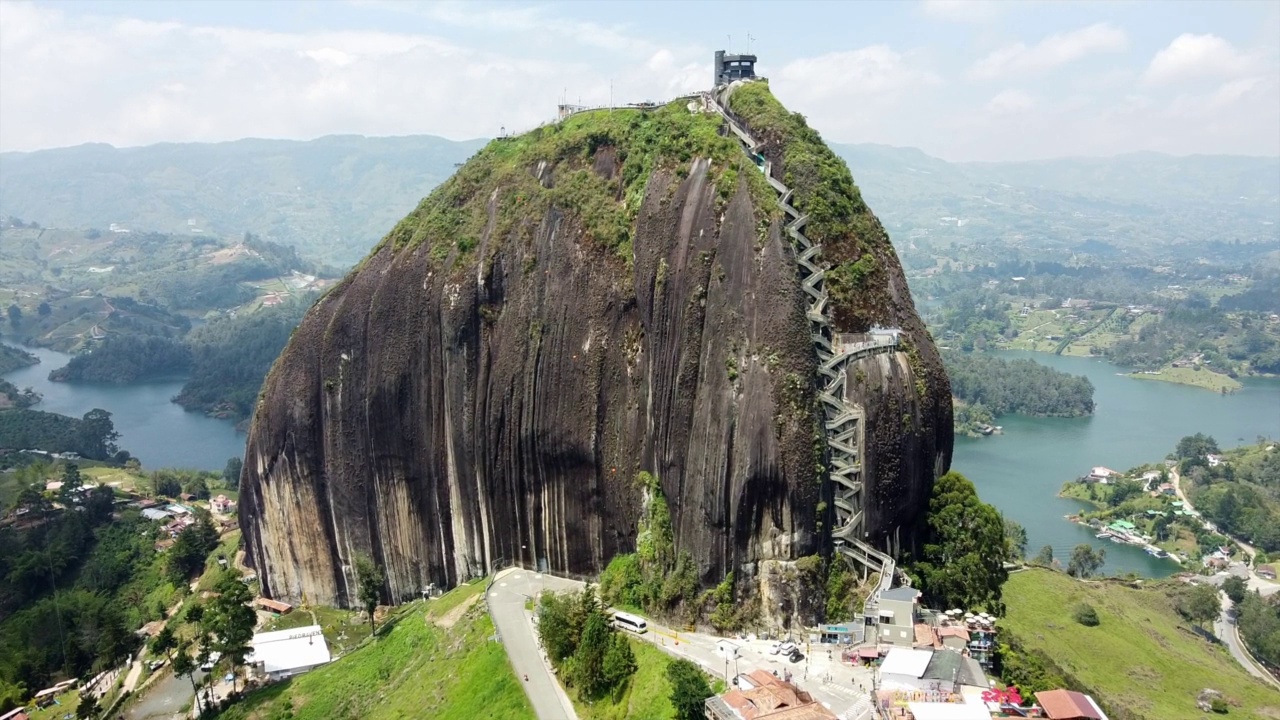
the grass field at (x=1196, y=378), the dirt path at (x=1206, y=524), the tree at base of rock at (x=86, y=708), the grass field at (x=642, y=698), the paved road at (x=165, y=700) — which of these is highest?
the grass field at (x=642, y=698)

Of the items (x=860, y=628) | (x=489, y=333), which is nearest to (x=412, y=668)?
(x=489, y=333)

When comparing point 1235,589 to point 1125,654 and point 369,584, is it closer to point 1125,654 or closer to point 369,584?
point 1125,654

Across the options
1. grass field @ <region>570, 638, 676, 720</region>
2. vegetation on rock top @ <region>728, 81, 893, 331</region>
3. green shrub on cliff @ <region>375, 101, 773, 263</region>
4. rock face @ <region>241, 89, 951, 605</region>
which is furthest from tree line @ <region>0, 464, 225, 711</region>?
vegetation on rock top @ <region>728, 81, 893, 331</region>

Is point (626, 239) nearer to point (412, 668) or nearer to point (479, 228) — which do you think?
point (479, 228)

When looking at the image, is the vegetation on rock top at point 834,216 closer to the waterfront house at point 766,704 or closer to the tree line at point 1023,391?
the waterfront house at point 766,704

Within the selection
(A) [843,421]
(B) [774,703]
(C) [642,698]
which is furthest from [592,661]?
(A) [843,421]

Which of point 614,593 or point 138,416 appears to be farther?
point 138,416

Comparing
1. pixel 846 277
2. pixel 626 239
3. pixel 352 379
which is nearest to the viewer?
pixel 846 277

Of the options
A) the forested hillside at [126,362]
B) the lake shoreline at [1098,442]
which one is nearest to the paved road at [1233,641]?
the lake shoreline at [1098,442]
